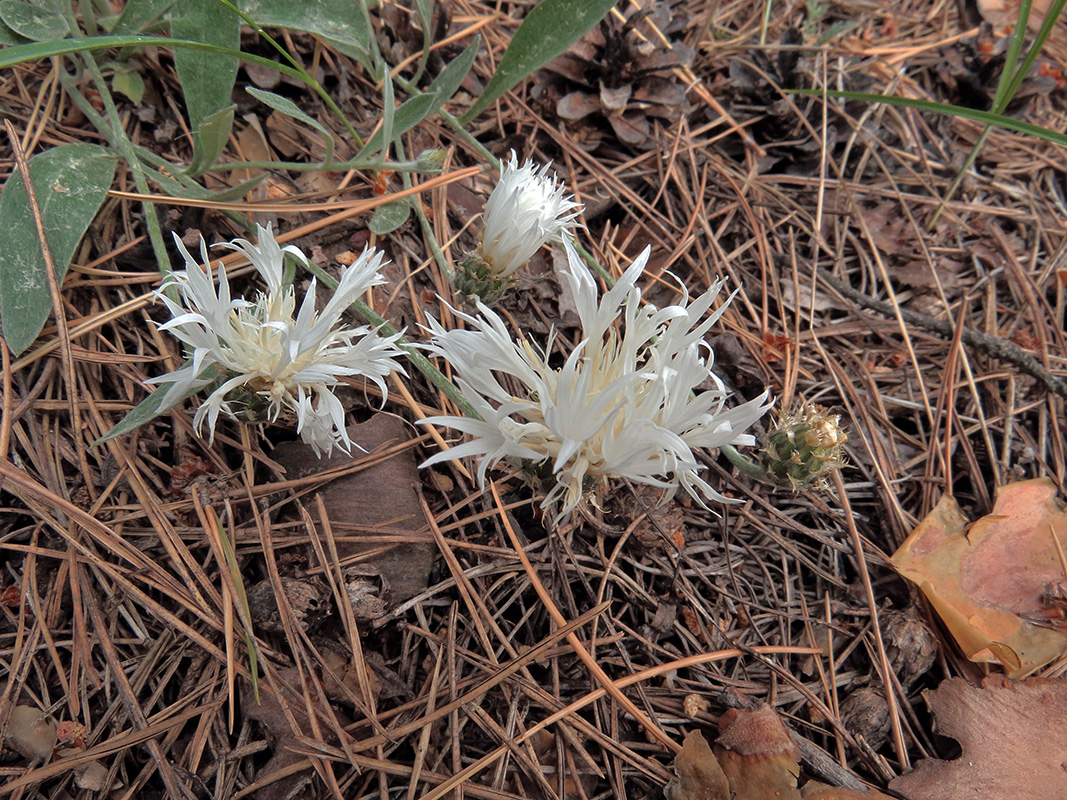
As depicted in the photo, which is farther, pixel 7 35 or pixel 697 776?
pixel 7 35

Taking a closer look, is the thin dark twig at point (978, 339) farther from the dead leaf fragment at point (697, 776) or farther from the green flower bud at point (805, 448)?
the dead leaf fragment at point (697, 776)

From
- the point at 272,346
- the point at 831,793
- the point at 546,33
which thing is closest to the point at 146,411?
the point at 272,346

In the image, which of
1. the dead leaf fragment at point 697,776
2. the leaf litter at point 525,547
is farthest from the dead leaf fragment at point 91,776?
the dead leaf fragment at point 697,776

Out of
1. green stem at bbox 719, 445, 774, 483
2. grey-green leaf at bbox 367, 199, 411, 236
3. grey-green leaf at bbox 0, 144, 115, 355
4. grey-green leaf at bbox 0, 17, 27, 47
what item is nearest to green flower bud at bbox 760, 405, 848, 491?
green stem at bbox 719, 445, 774, 483

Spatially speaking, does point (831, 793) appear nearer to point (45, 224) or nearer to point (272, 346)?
point (272, 346)

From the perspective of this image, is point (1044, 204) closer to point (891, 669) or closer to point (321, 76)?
point (891, 669)
